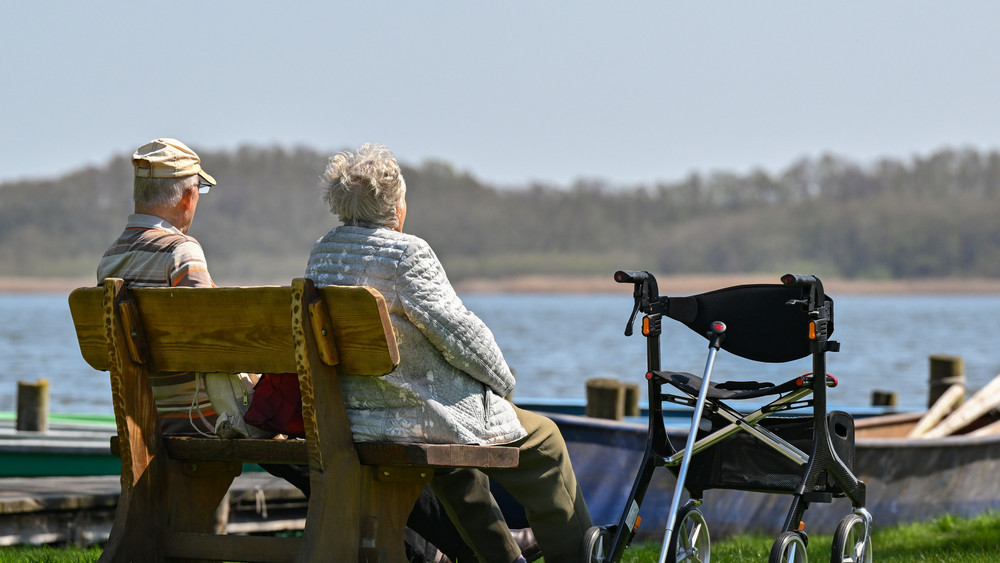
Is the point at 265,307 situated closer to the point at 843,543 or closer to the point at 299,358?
the point at 299,358

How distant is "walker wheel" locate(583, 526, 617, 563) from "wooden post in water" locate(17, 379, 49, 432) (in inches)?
347

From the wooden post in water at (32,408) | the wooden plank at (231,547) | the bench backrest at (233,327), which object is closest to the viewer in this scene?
the bench backrest at (233,327)

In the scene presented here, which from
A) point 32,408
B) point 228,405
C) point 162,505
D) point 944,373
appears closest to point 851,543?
point 228,405

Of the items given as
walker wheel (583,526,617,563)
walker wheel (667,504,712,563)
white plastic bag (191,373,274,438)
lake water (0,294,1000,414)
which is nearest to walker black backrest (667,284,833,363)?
walker wheel (667,504,712,563)

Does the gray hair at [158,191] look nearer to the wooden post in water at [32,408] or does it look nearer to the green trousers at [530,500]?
the green trousers at [530,500]

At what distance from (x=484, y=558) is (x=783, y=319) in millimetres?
1376

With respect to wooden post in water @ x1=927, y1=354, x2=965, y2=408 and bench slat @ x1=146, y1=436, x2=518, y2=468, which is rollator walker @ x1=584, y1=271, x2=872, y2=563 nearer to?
bench slat @ x1=146, y1=436, x2=518, y2=468

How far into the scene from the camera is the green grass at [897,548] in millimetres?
5992

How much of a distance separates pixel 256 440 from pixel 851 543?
2.16 metres

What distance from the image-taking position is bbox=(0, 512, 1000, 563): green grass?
5.99 meters

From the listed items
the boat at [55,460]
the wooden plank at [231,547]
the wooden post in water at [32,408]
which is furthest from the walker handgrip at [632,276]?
the wooden post in water at [32,408]

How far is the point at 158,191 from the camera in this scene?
4.62m

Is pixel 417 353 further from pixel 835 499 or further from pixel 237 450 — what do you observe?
pixel 835 499

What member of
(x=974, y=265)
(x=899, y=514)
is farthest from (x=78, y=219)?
(x=899, y=514)
